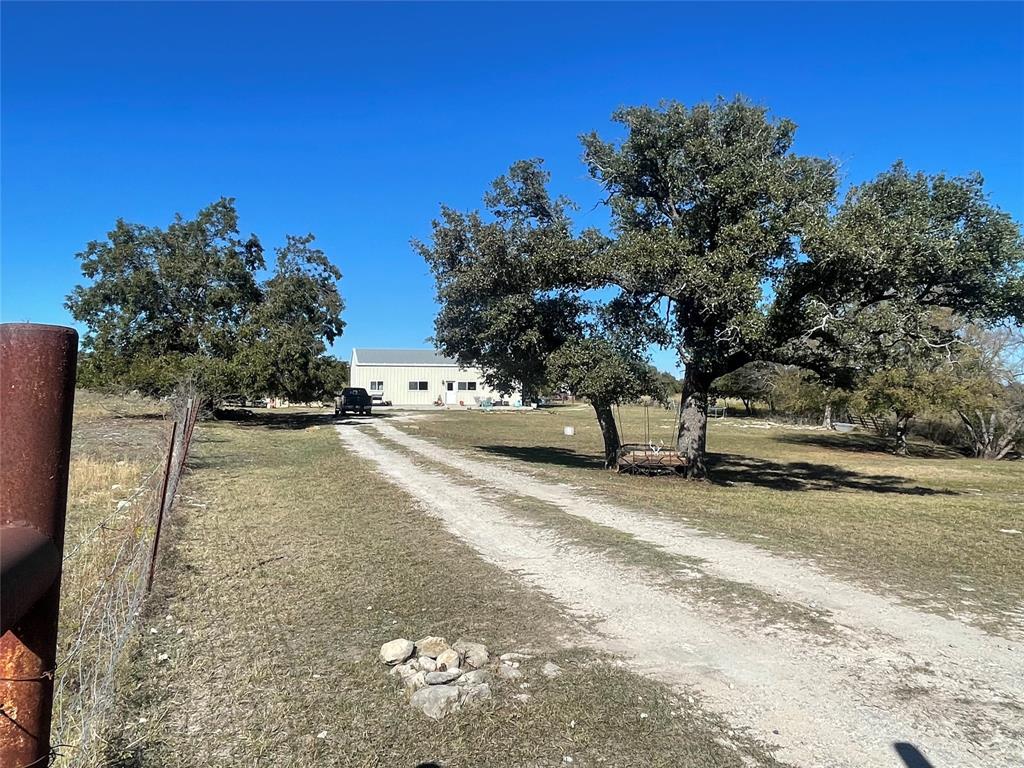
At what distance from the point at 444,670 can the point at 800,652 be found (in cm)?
249

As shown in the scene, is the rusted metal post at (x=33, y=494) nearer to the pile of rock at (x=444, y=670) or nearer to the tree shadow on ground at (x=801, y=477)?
the pile of rock at (x=444, y=670)

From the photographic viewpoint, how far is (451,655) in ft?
13.9

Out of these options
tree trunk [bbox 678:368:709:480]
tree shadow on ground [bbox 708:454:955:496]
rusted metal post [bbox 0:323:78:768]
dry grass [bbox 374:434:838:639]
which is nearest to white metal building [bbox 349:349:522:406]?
tree shadow on ground [bbox 708:454:955:496]

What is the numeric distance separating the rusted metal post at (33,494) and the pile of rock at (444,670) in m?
2.70

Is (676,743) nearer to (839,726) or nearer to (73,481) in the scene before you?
(839,726)

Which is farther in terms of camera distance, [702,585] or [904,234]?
[904,234]

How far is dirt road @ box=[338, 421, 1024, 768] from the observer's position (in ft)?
11.2

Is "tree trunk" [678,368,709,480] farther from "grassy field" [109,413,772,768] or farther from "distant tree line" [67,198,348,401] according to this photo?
"distant tree line" [67,198,348,401]

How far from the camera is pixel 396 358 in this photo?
225 ft

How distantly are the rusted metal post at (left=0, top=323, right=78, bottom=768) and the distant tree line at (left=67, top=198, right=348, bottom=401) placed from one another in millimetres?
28400

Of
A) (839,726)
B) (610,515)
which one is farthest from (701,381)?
(839,726)

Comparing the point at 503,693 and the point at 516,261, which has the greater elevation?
the point at 516,261

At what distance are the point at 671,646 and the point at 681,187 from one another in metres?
11.5

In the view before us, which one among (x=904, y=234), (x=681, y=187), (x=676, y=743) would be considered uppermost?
(x=681, y=187)
